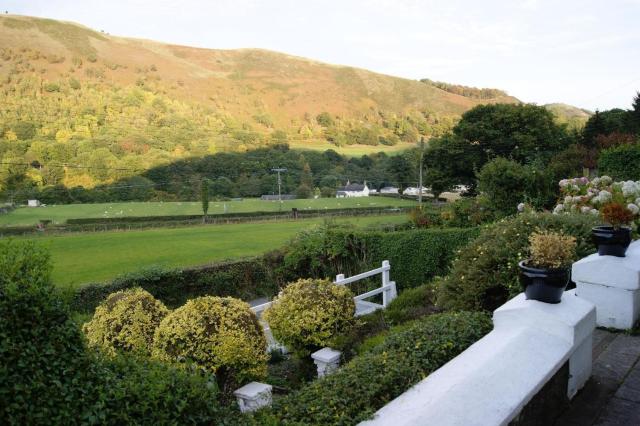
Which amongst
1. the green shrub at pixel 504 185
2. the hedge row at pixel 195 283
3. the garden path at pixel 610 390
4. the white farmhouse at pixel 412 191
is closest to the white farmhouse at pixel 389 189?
the white farmhouse at pixel 412 191

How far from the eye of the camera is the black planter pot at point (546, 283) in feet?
10.4

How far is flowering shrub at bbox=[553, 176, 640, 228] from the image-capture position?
898cm

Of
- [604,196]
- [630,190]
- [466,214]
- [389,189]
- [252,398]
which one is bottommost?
[389,189]

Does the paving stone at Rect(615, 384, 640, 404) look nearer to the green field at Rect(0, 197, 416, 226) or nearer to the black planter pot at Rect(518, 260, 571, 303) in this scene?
the black planter pot at Rect(518, 260, 571, 303)

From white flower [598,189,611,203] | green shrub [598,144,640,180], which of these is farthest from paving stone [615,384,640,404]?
green shrub [598,144,640,180]

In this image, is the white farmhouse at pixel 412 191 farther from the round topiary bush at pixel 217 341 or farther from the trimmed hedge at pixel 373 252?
the round topiary bush at pixel 217 341

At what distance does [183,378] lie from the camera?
2.07 meters

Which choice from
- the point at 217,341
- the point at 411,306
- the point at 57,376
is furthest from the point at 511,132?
the point at 57,376

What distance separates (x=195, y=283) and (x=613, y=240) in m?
12.8

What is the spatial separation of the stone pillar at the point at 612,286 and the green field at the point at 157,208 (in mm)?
47959

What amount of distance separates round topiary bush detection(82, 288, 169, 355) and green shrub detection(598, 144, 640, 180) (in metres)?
17.0

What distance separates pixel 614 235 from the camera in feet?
14.6

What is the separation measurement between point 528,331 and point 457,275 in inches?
102

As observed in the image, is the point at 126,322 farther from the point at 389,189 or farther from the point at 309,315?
the point at 389,189
